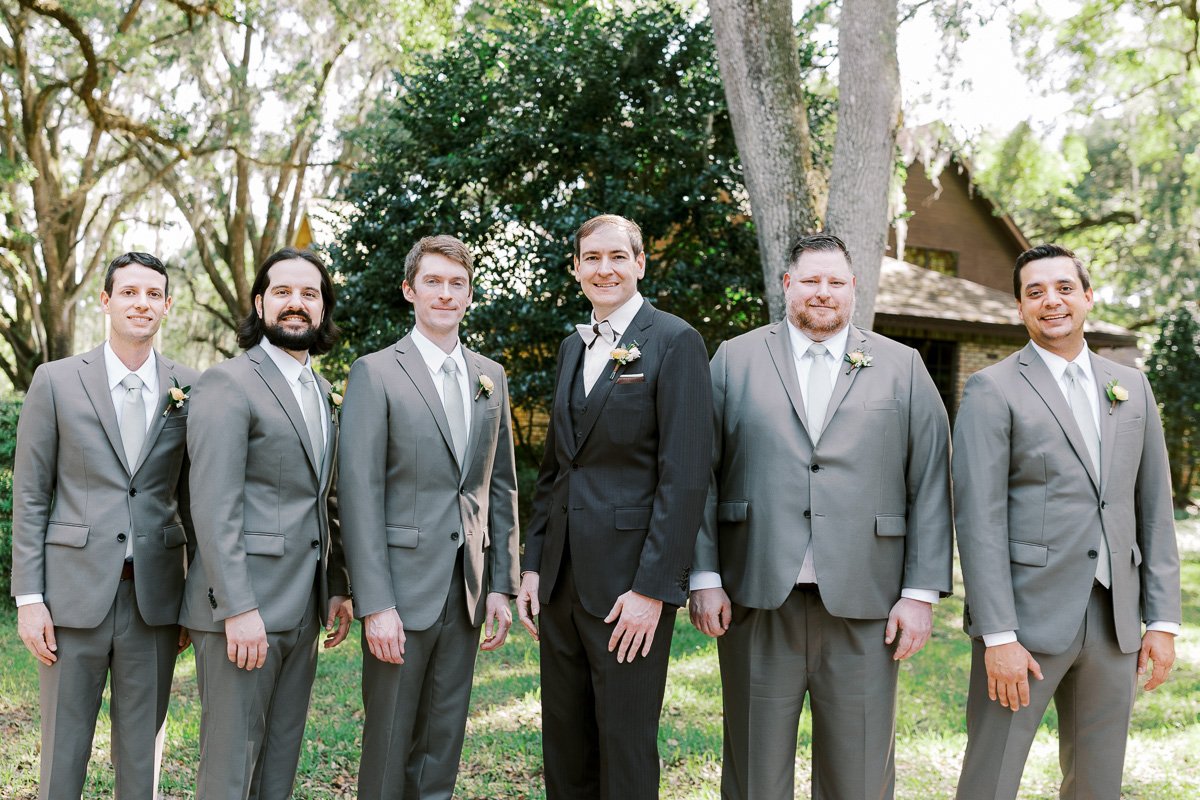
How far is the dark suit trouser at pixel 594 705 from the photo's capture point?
342 centimetres

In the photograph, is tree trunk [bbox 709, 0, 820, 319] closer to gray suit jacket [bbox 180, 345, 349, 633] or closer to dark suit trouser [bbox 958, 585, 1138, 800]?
dark suit trouser [bbox 958, 585, 1138, 800]

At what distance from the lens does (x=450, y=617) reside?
373 centimetres

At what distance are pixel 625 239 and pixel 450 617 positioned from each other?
165 centimetres

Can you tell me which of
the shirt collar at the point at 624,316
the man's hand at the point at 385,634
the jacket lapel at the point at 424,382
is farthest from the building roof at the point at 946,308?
the man's hand at the point at 385,634

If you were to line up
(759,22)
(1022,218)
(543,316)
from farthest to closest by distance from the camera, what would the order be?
1. (1022,218)
2. (543,316)
3. (759,22)

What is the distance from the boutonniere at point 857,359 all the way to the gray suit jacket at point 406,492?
149cm

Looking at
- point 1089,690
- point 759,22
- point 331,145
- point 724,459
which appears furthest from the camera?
point 331,145

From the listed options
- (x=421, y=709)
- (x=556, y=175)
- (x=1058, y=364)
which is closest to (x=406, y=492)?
(x=421, y=709)

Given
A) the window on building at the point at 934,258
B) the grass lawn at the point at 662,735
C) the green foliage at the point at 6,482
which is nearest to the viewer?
the grass lawn at the point at 662,735

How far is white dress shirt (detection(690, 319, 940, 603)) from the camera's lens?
346 cm

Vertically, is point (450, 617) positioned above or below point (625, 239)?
below

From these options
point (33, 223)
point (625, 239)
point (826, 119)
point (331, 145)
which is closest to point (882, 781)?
point (625, 239)

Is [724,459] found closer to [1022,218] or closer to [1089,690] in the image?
[1089,690]

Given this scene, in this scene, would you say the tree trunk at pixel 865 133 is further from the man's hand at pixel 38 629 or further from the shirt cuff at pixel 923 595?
the man's hand at pixel 38 629
